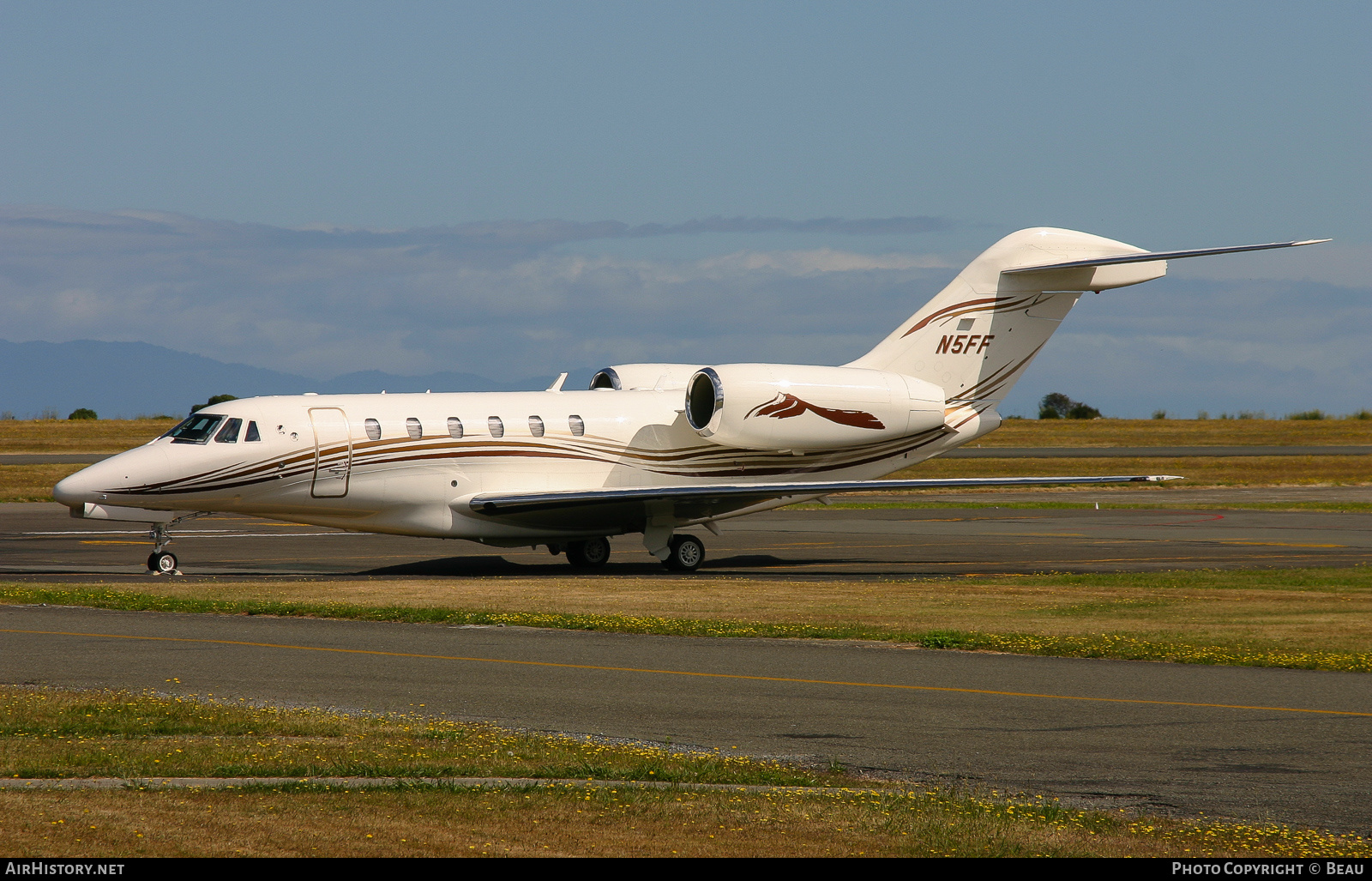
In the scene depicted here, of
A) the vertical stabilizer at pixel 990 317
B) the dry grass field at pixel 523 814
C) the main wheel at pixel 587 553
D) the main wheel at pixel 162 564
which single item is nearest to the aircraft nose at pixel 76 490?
the main wheel at pixel 162 564

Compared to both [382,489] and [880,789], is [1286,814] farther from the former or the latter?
[382,489]

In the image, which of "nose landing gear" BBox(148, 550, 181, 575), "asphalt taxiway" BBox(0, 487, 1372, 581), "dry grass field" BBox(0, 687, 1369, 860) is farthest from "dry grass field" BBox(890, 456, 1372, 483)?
"dry grass field" BBox(0, 687, 1369, 860)

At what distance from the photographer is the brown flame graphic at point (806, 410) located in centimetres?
2802

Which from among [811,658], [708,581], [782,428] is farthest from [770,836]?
[782,428]

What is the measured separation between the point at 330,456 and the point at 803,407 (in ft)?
30.5

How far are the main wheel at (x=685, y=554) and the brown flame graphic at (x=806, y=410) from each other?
2728 millimetres

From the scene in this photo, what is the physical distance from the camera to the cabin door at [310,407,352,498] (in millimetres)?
25031

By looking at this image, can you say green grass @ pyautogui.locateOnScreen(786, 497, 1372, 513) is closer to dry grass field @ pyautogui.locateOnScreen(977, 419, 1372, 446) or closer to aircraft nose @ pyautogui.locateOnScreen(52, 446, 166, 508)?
aircraft nose @ pyautogui.locateOnScreen(52, 446, 166, 508)

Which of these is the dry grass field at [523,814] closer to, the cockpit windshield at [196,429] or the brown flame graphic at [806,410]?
the cockpit windshield at [196,429]

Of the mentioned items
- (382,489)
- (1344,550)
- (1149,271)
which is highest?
(1149,271)

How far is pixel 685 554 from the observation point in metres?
27.6

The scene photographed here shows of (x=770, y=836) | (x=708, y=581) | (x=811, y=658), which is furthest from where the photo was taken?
(x=708, y=581)

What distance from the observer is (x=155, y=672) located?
531 inches

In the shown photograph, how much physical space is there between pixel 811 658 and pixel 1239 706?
14.8 ft
